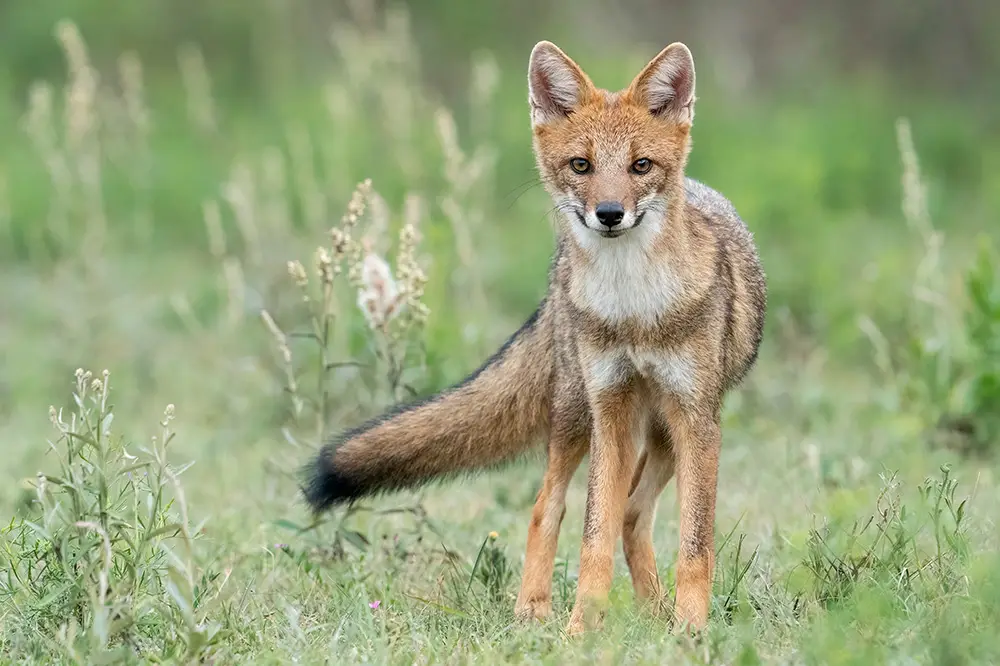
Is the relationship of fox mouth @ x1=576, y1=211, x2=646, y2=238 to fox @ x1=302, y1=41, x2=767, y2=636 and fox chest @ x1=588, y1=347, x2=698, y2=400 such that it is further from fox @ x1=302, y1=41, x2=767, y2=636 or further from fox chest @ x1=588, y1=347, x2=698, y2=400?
fox chest @ x1=588, y1=347, x2=698, y2=400

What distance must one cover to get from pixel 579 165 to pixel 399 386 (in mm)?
1399

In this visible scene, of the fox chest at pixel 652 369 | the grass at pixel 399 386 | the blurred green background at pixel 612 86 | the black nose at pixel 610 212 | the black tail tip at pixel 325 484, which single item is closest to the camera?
the grass at pixel 399 386

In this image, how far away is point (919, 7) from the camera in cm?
1427

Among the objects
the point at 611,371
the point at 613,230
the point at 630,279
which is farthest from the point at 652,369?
the point at 613,230

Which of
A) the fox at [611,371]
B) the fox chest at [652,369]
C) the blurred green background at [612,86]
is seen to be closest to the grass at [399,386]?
the blurred green background at [612,86]

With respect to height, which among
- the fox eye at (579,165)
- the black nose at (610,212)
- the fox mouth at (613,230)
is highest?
the fox eye at (579,165)

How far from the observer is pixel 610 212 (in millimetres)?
4164

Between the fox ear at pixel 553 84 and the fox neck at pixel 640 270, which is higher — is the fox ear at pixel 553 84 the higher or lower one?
the higher one

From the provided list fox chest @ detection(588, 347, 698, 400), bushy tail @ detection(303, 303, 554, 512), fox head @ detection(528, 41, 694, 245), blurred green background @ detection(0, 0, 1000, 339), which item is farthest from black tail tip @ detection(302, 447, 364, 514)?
blurred green background @ detection(0, 0, 1000, 339)

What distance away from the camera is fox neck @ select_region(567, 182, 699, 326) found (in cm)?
429

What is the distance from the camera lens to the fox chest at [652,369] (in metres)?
4.28

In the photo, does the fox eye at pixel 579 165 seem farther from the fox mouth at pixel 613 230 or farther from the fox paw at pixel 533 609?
the fox paw at pixel 533 609

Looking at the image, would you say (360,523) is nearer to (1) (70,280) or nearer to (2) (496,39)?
(1) (70,280)

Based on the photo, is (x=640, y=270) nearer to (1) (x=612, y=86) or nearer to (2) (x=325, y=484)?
(2) (x=325, y=484)
